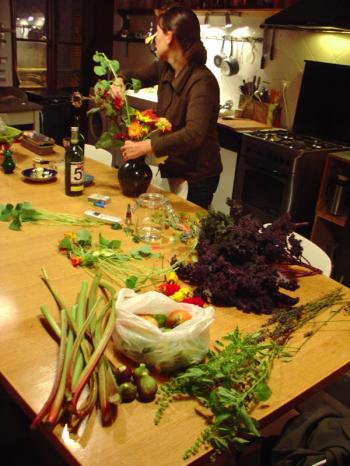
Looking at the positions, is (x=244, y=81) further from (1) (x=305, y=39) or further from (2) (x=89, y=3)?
(2) (x=89, y=3)

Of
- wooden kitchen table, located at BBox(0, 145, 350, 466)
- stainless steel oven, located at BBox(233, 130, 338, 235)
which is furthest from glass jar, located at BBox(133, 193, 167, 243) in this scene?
stainless steel oven, located at BBox(233, 130, 338, 235)

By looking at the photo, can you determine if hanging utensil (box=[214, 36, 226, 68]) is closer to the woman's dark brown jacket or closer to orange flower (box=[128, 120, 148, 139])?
the woman's dark brown jacket

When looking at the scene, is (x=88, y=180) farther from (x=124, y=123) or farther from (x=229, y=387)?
(x=229, y=387)

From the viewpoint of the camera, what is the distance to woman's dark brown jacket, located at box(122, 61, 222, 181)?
7.14 ft

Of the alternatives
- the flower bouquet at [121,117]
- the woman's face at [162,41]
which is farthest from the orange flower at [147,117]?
the woman's face at [162,41]

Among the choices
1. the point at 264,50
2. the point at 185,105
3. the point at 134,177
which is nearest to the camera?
the point at 134,177

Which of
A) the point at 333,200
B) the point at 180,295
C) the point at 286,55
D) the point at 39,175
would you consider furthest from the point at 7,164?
the point at 286,55

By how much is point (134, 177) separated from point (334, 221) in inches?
71.5

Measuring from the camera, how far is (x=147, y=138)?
2070 mm

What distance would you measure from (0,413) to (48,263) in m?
0.70

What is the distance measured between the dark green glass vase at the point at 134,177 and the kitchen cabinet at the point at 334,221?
1.68 m

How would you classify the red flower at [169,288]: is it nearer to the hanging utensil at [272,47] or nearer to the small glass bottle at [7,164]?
the small glass bottle at [7,164]

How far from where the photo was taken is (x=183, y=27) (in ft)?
7.46

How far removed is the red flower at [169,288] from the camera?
1.36 meters
